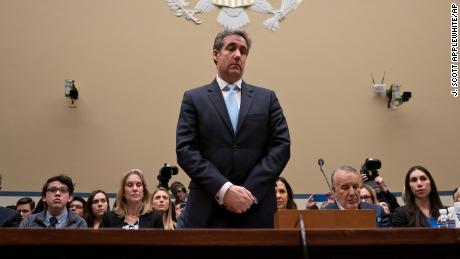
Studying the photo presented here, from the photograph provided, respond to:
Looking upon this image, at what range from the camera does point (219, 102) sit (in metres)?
2.39

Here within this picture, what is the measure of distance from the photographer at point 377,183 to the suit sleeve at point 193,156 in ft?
10.4

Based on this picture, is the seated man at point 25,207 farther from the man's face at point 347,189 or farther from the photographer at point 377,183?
the photographer at point 377,183

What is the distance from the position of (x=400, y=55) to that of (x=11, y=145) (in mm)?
5080

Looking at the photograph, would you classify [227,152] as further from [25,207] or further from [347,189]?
[25,207]

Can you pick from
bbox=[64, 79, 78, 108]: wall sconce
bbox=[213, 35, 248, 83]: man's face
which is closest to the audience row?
bbox=[213, 35, 248, 83]: man's face

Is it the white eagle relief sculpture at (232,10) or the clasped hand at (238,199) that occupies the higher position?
the white eagle relief sculpture at (232,10)

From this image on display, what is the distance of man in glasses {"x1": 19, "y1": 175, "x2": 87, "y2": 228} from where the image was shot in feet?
13.1

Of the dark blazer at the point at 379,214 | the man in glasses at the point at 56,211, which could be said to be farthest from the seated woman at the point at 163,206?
the dark blazer at the point at 379,214

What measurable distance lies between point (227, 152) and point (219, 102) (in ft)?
0.76

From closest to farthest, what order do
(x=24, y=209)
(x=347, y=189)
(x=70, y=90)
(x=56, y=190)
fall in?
1. (x=347, y=189)
2. (x=56, y=190)
3. (x=24, y=209)
4. (x=70, y=90)

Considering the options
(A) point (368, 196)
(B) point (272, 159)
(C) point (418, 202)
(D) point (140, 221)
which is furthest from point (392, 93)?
(B) point (272, 159)

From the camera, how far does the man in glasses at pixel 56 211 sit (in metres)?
4.00

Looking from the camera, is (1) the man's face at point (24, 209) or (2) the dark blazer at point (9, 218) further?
(1) the man's face at point (24, 209)

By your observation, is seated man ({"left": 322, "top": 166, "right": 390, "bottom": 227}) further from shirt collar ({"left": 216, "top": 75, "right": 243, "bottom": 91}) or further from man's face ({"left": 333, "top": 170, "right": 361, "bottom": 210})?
shirt collar ({"left": 216, "top": 75, "right": 243, "bottom": 91})
